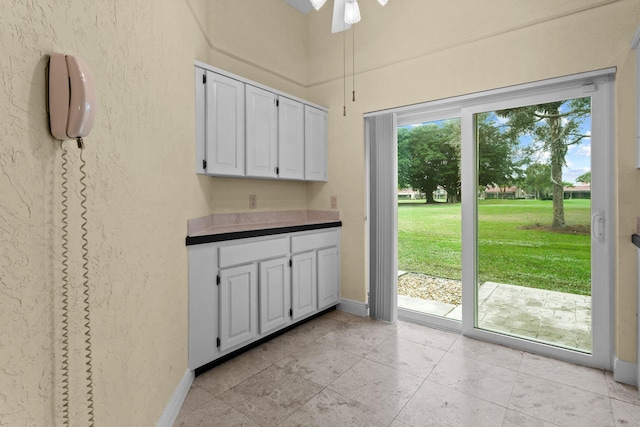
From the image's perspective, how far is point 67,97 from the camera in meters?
0.90

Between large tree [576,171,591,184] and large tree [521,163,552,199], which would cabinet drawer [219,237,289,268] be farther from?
large tree [576,171,591,184]

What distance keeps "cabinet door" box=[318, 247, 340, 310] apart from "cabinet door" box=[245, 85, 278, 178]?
1034mm

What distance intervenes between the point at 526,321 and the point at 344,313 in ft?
5.65

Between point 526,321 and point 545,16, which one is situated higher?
point 545,16

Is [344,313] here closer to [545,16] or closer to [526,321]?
[526,321]

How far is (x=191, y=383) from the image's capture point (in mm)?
2129

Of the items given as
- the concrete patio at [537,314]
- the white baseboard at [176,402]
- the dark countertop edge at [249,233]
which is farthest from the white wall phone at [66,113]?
the concrete patio at [537,314]

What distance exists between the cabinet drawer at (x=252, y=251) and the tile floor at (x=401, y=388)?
2.60ft

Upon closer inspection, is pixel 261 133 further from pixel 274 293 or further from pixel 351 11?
pixel 274 293

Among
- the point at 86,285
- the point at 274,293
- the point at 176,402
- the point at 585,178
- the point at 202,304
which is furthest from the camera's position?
the point at 274,293

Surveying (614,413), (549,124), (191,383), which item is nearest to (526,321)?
(614,413)

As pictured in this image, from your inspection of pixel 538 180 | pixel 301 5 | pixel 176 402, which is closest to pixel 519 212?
pixel 538 180

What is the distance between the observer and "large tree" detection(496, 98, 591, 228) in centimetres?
241

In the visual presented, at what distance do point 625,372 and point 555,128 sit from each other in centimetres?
185
